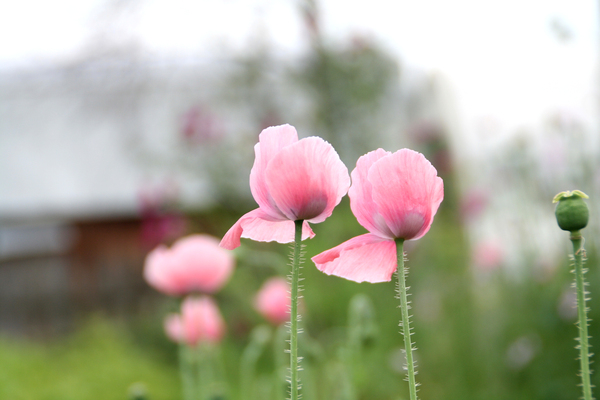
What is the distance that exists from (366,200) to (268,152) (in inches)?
5.0

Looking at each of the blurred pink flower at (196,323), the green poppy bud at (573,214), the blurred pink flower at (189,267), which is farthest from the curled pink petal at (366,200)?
the blurred pink flower at (196,323)

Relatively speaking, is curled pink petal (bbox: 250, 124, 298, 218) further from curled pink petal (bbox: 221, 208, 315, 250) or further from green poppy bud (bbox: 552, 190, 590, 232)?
green poppy bud (bbox: 552, 190, 590, 232)

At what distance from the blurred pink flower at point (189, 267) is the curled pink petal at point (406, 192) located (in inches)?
30.0

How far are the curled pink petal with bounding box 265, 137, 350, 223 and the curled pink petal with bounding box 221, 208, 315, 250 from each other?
4 centimetres

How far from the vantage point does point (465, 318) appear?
11.0 feet

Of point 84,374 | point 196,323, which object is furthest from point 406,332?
point 84,374

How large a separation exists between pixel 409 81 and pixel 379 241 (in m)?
7.90

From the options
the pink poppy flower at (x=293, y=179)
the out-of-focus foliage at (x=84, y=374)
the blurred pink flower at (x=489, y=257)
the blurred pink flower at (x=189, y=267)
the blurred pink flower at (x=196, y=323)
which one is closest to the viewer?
the pink poppy flower at (x=293, y=179)

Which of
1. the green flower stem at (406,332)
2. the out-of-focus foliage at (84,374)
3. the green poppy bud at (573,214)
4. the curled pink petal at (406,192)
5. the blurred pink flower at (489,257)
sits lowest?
the out-of-focus foliage at (84,374)

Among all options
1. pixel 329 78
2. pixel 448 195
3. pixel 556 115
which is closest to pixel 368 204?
pixel 556 115

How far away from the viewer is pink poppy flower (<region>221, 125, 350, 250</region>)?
591 millimetres

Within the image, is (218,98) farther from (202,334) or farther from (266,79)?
(202,334)

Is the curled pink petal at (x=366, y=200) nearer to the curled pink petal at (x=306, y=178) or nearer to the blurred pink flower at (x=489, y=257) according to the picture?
the curled pink petal at (x=306, y=178)

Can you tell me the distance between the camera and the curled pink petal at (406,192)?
0.58 meters
